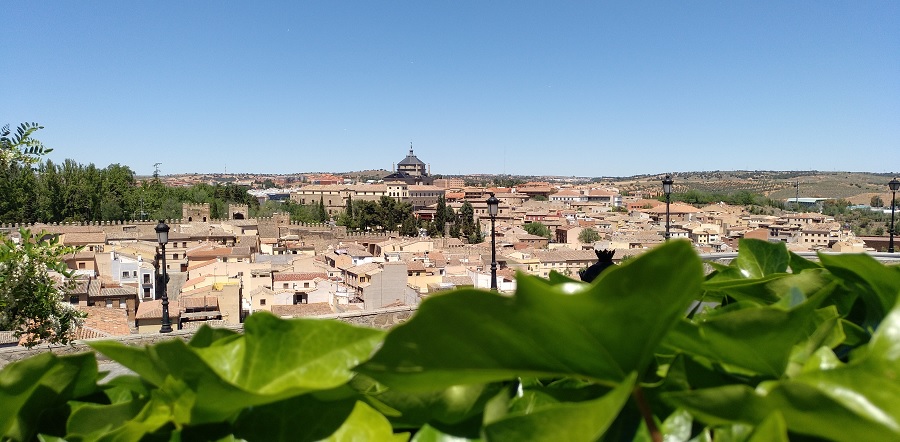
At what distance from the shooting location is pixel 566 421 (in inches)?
13.5

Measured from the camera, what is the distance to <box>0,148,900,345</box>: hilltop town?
14820 millimetres

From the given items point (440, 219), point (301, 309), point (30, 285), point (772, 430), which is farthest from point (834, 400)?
point (440, 219)

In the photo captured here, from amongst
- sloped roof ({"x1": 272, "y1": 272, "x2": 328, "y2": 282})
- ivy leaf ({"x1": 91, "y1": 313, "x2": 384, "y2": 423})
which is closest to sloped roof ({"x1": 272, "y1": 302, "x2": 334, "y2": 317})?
sloped roof ({"x1": 272, "y1": 272, "x2": 328, "y2": 282})

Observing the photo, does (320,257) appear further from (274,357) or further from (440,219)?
(274,357)

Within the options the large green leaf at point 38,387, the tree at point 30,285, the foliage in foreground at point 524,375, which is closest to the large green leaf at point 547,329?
the foliage in foreground at point 524,375

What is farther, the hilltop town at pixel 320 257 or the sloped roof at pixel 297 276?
the sloped roof at pixel 297 276

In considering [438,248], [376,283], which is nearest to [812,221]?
[438,248]

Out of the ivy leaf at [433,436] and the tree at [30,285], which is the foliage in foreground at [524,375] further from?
the tree at [30,285]

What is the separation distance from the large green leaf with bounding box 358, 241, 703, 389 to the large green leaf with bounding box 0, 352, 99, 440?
0.25 m

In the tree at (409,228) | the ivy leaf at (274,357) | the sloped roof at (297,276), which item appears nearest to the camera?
the ivy leaf at (274,357)

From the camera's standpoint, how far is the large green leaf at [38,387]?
45 centimetres

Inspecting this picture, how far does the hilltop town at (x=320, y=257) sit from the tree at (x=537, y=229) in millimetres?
346

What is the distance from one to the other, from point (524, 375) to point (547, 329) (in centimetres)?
5

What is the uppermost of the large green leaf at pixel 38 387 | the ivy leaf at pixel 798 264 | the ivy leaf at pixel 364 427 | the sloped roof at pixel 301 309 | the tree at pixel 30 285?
the ivy leaf at pixel 798 264
